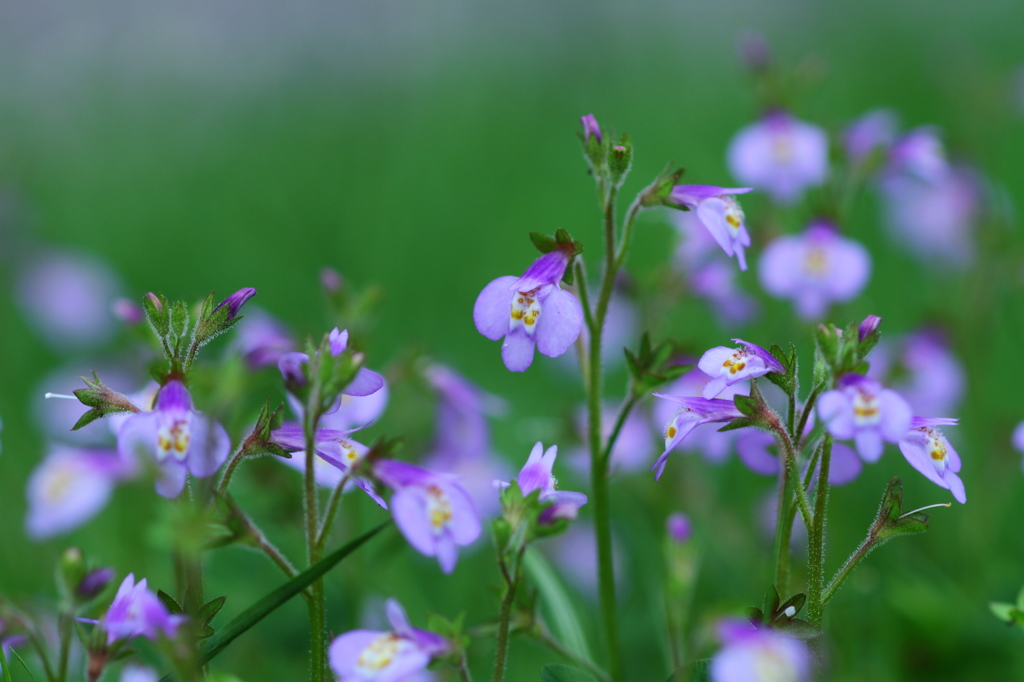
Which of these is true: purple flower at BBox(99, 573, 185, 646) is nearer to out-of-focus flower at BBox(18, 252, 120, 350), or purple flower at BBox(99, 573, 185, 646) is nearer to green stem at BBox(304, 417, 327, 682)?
green stem at BBox(304, 417, 327, 682)

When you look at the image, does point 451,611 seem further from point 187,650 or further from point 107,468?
point 187,650

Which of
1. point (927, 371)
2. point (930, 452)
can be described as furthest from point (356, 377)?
point (927, 371)

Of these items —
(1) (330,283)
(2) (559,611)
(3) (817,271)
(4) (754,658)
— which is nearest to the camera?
(4) (754,658)

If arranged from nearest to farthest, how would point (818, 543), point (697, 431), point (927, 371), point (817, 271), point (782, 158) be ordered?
point (818, 543), point (697, 431), point (817, 271), point (782, 158), point (927, 371)

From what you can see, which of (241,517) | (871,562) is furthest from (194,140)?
(241,517)

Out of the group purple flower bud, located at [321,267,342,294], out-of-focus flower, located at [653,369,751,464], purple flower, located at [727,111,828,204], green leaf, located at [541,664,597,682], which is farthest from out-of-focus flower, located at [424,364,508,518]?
purple flower, located at [727,111,828,204]

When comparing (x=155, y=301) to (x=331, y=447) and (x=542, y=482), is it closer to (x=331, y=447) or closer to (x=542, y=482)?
(x=331, y=447)
